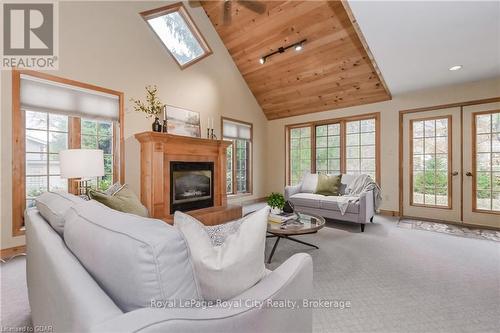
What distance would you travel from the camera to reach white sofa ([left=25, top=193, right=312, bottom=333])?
0.54 m

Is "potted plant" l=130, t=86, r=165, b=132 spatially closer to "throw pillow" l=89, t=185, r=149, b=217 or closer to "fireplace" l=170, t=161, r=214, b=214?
"fireplace" l=170, t=161, r=214, b=214

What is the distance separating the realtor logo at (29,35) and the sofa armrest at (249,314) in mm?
3553

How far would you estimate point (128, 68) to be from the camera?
11.7 ft

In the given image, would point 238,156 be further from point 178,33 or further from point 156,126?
point 178,33

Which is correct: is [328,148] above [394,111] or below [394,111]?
below

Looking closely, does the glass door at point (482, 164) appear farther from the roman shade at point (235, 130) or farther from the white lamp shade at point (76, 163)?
the white lamp shade at point (76, 163)

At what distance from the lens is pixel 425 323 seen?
1.51 m

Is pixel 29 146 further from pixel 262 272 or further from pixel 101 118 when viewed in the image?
pixel 262 272

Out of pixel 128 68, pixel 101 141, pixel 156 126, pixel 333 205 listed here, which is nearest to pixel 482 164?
pixel 333 205

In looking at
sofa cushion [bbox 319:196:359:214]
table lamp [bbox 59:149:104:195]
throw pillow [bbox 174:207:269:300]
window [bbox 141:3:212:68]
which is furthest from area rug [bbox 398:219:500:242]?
window [bbox 141:3:212:68]

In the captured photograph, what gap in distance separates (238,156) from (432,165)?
391 cm

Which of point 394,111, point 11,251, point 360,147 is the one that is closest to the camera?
point 11,251

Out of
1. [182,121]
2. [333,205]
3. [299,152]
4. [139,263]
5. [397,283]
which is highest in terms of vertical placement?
[182,121]

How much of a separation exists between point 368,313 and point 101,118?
149 inches
